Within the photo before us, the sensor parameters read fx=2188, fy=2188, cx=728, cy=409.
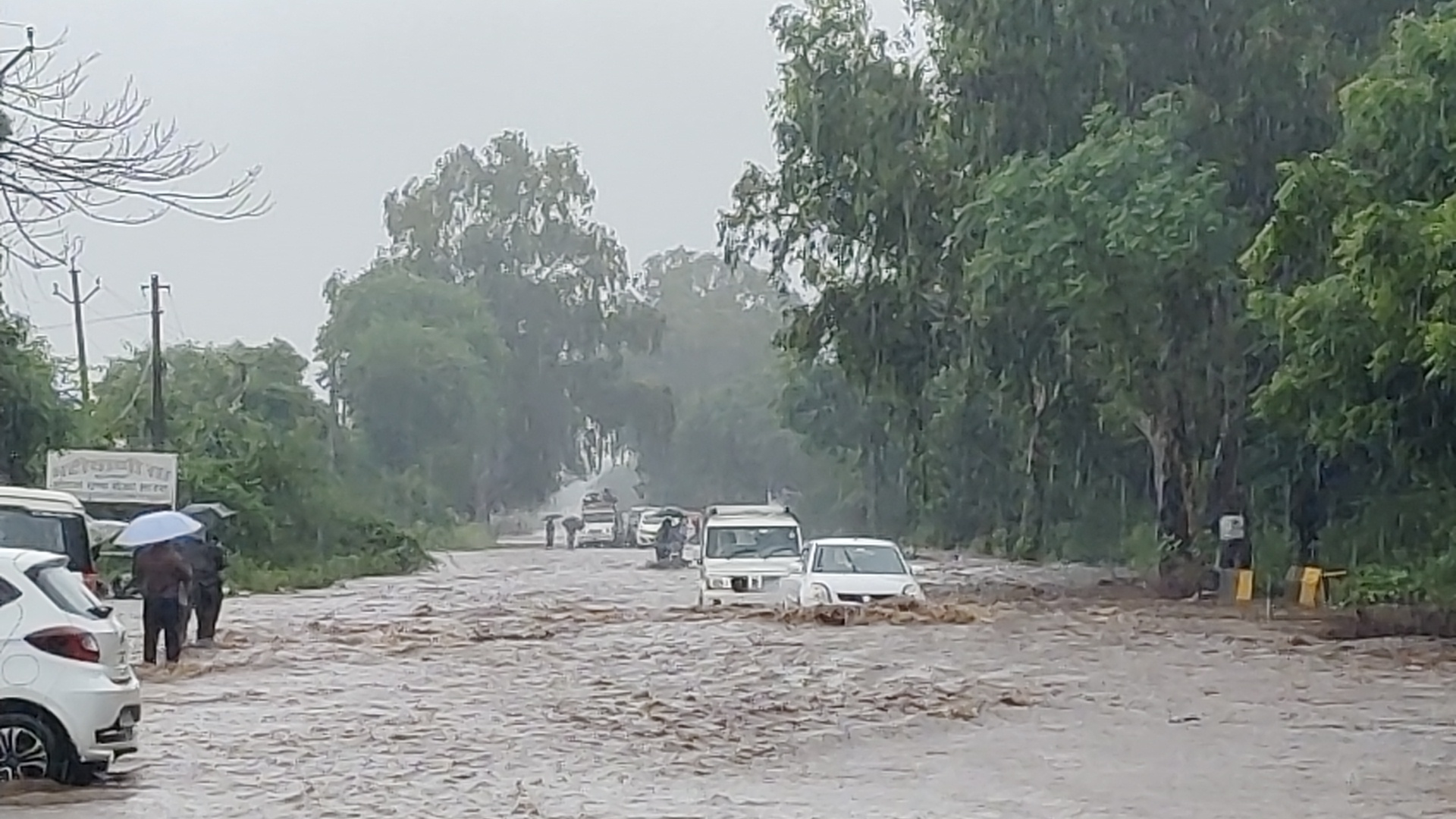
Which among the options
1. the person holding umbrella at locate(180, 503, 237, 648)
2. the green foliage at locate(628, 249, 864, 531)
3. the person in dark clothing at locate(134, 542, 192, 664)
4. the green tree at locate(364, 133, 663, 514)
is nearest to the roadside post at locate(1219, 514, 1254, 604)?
the person holding umbrella at locate(180, 503, 237, 648)

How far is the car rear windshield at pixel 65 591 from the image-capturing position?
13.2 m

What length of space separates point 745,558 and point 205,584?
9.16 metres

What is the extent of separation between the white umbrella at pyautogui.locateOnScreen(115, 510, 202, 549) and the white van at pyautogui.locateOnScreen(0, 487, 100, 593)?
2024 mm

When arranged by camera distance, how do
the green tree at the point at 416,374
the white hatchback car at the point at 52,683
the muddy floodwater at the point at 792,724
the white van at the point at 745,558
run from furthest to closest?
the green tree at the point at 416,374 < the white van at the point at 745,558 < the muddy floodwater at the point at 792,724 < the white hatchback car at the point at 52,683

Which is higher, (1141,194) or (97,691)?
(1141,194)

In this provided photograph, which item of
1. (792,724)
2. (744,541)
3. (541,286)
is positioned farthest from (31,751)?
(541,286)

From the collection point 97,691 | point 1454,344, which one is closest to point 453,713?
point 97,691

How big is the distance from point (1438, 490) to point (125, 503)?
24604 millimetres

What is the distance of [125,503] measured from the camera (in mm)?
42812

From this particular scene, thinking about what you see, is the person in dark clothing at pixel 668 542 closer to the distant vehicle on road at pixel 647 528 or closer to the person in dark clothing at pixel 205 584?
the distant vehicle on road at pixel 647 528

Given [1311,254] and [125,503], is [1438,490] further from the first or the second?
[125,503]

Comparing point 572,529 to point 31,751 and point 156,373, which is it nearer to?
point 156,373

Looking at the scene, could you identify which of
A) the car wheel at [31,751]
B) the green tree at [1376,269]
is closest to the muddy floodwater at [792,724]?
the car wheel at [31,751]

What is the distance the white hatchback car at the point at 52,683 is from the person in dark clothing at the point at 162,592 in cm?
961
